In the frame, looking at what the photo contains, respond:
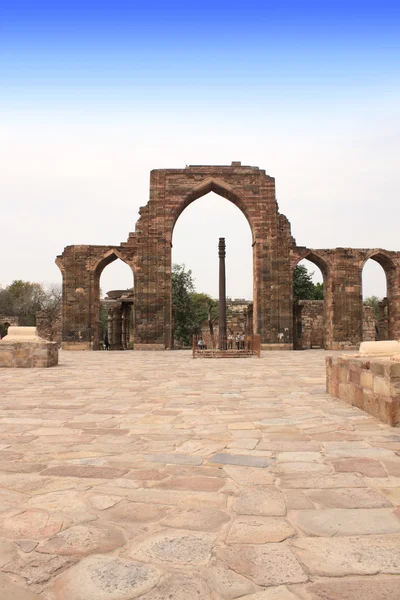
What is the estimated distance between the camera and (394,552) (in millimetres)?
1846

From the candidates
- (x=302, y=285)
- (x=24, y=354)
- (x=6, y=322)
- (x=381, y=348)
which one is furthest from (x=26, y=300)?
(x=381, y=348)

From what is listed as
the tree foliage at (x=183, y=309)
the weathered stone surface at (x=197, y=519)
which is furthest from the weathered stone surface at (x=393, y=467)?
the tree foliage at (x=183, y=309)

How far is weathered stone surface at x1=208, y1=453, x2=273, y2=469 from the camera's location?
310cm

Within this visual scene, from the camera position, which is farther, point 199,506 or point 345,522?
point 199,506

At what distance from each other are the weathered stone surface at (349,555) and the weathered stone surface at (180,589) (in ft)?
1.33

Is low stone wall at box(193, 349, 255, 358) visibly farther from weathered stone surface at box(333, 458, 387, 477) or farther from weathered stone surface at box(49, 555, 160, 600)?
weathered stone surface at box(49, 555, 160, 600)

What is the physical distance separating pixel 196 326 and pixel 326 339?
575 inches

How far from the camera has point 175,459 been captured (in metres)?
3.22

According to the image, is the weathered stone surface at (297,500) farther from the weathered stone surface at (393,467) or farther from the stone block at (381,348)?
the stone block at (381,348)

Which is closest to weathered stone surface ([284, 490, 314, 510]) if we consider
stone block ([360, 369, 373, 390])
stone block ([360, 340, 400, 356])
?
stone block ([360, 369, 373, 390])

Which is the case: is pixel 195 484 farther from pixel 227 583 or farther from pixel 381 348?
pixel 381 348

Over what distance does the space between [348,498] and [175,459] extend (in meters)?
1.21

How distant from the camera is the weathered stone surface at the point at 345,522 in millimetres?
2043

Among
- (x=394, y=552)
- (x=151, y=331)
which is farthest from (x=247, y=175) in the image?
(x=394, y=552)
